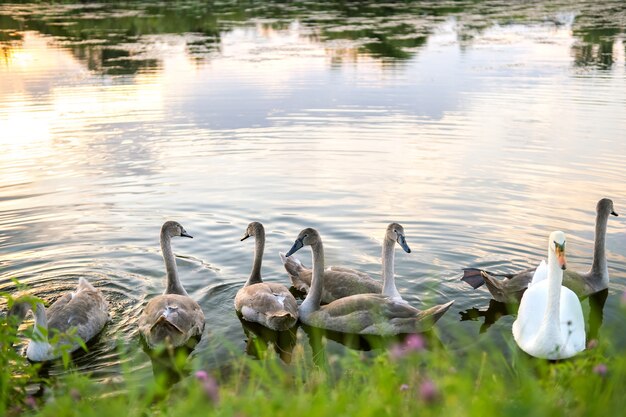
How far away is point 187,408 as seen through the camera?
3.77 meters

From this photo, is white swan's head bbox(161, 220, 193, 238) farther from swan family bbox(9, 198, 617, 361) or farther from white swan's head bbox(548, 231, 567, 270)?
white swan's head bbox(548, 231, 567, 270)

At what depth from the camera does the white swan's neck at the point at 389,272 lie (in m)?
8.88

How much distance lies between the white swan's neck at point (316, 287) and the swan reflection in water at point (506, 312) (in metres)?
1.71

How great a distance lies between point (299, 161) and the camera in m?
15.5

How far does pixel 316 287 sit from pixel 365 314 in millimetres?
918

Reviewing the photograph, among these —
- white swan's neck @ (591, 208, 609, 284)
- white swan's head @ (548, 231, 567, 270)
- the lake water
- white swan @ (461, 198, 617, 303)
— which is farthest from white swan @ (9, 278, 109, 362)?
white swan's neck @ (591, 208, 609, 284)

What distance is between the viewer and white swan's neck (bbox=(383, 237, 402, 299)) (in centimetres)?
888

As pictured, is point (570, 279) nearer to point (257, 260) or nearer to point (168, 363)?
point (257, 260)

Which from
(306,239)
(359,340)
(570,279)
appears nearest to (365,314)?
(359,340)

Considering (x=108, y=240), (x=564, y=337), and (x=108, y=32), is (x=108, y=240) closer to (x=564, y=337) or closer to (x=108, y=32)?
(x=564, y=337)

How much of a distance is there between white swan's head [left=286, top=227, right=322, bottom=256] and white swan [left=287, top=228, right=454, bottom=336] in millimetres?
288

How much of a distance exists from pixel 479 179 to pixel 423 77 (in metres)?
11.5

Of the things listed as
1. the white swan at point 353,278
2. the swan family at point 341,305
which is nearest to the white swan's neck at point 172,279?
the swan family at point 341,305

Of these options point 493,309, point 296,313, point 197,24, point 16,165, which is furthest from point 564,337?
point 197,24
